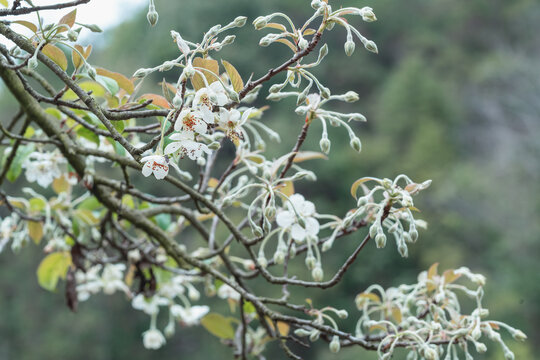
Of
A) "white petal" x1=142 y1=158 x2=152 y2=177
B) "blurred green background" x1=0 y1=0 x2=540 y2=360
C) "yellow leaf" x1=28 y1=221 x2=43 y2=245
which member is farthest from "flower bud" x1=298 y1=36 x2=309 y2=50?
"blurred green background" x1=0 y1=0 x2=540 y2=360

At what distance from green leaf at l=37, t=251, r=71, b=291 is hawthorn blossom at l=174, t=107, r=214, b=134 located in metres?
0.56

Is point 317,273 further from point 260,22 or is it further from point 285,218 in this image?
point 260,22

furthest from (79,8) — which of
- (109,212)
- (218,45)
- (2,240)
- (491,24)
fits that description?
(491,24)

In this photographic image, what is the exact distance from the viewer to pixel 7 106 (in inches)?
358

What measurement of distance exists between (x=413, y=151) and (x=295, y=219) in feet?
36.6

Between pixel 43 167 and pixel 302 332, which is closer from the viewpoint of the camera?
pixel 302 332

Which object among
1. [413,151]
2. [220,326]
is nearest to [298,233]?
[220,326]

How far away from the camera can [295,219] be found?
2.00 feet

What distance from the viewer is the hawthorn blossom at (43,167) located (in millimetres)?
797

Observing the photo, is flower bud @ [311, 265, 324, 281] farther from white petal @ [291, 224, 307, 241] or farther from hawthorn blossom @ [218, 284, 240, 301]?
hawthorn blossom @ [218, 284, 240, 301]

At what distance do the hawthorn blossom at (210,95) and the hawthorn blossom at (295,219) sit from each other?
0.20m

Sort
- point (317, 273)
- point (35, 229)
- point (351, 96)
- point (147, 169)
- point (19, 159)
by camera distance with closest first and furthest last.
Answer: point (147, 169) < point (351, 96) < point (317, 273) < point (19, 159) < point (35, 229)

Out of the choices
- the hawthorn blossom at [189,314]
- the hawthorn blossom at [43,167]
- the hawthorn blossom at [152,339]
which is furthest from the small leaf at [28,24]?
the hawthorn blossom at [152,339]

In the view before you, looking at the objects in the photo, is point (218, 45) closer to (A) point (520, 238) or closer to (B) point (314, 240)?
(B) point (314, 240)
